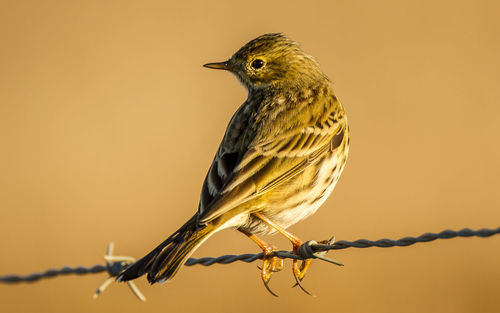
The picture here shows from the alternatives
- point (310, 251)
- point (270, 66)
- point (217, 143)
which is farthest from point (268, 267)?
point (217, 143)

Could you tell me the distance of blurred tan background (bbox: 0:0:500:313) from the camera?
1093cm

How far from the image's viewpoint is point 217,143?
1320 centimetres

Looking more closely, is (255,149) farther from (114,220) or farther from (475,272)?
(114,220)

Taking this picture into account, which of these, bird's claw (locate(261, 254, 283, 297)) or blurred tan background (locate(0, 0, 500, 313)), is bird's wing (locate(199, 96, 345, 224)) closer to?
bird's claw (locate(261, 254, 283, 297))

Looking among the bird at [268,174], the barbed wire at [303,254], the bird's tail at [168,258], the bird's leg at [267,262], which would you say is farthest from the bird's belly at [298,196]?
the bird's tail at [168,258]

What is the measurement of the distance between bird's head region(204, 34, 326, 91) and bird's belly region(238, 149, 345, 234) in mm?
1160

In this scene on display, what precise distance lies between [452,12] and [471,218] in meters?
6.49

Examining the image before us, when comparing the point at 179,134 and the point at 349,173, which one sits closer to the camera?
the point at 349,173

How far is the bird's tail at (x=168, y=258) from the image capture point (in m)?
5.08

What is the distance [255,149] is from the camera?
5684 mm

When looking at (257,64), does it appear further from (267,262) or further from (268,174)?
(267,262)

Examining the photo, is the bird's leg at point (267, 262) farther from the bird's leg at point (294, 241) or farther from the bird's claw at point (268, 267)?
the bird's leg at point (294, 241)

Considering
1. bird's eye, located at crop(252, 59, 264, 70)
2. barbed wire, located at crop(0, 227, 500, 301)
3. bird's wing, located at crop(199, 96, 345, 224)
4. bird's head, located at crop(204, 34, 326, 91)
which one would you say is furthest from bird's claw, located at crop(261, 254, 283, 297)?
bird's eye, located at crop(252, 59, 264, 70)

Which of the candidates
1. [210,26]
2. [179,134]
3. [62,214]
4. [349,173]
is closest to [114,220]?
[62,214]
